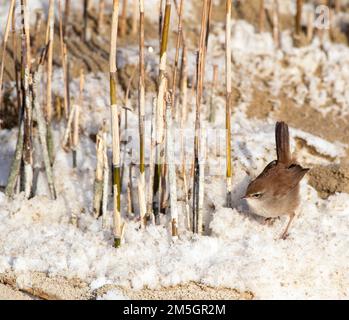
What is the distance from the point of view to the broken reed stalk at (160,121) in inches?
131

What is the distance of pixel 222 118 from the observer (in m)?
4.50

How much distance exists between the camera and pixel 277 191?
362cm

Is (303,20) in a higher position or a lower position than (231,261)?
higher

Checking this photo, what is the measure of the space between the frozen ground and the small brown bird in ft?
0.33

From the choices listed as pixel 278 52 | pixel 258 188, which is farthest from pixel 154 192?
pixel 278 52

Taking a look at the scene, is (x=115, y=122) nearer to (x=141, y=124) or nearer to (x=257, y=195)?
(x=141, y=124)

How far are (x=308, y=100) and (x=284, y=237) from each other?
57.7 inches

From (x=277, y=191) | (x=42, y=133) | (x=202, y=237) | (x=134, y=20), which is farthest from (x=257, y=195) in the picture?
(x=134, y=20)

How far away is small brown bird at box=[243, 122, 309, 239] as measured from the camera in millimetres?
3609

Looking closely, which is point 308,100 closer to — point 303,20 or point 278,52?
point 278,52

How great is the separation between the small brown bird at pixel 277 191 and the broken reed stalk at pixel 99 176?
70 centimetres

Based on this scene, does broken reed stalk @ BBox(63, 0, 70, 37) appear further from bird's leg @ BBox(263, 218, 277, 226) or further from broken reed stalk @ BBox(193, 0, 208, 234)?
bird's leg @ BBox(263, 218, 277, 226)
